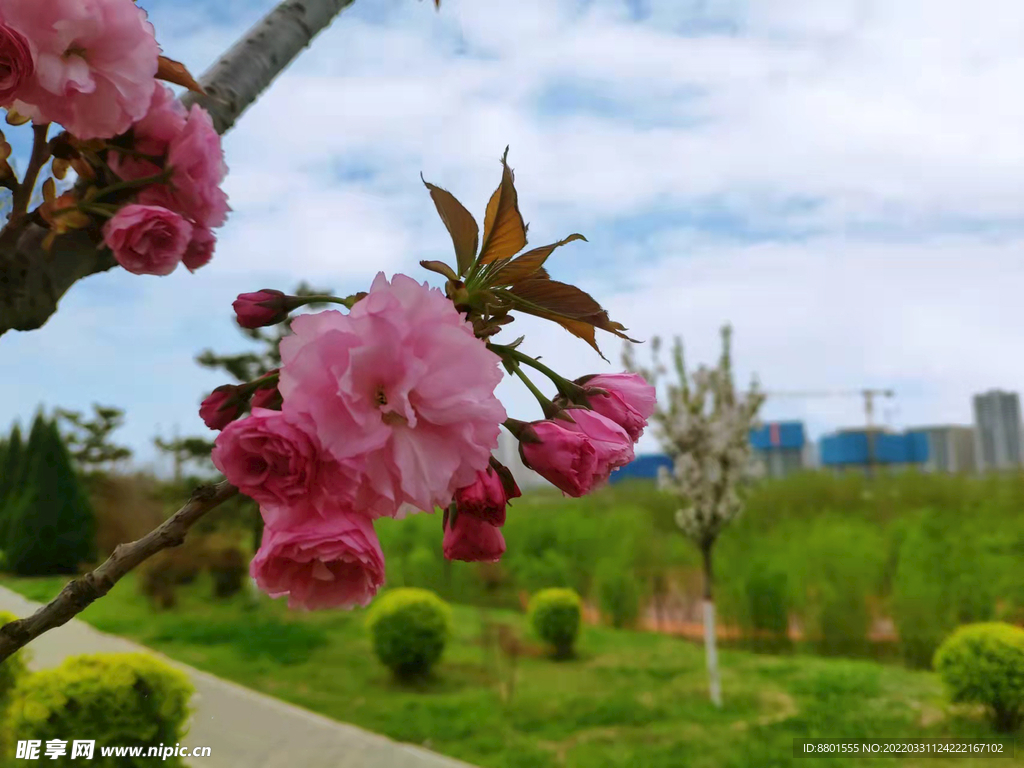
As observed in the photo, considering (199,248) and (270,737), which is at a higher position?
(199,248)

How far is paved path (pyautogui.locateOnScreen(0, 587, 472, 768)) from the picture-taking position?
4512 mm

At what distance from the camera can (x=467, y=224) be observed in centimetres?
52

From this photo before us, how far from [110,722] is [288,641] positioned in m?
4.00

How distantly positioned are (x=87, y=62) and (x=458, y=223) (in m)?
0.38

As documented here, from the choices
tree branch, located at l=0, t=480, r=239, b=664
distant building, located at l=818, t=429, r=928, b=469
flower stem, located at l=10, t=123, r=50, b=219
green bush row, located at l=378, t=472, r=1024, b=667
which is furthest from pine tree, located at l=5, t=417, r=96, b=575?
distant building, located at l=818, t=429, r=928, b=469

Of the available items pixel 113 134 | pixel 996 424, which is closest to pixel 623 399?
pixel 113 134

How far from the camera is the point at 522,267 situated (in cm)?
52

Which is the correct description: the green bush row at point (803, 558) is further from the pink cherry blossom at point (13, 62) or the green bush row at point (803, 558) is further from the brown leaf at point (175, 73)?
the pink cherry blossom at point (13, 62)

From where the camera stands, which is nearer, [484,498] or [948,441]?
[484,498]

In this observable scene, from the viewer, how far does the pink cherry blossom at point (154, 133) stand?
759 mm

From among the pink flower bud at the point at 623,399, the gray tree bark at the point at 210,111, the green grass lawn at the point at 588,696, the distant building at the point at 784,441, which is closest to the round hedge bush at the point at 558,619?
the green grass lawn at the point at 588,696

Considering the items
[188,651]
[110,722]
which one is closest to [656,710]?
[110,722]

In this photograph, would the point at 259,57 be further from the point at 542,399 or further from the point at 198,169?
the point at 542,399

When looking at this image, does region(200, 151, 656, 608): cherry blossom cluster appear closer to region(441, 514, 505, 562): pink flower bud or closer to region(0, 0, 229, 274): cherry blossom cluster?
region(441, 514, 505, 562): pink flower bud
